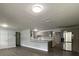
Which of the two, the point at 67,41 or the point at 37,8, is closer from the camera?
the point at 37,8

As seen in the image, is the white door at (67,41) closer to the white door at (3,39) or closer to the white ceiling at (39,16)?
the white ceiling at (39,16)

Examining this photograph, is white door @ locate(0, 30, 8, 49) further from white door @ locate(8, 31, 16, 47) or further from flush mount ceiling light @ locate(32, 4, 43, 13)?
flush mount ceiling light @ locate(32, 4, 43, 13)

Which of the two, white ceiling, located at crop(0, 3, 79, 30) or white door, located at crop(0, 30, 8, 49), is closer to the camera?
white ceiling, located at crop(0, 3, 79, 30)

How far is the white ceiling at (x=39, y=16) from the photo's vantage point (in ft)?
3.22

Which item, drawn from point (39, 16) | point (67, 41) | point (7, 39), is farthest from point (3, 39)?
point (67, 41)

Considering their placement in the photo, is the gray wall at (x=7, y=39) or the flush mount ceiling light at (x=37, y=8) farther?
the gray wall at (x=7, y=39)

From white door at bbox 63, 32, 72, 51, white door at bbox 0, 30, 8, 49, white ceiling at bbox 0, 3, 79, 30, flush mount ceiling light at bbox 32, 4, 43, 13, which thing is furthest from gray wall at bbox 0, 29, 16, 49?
white door at bbox 63, 32, 72, 51

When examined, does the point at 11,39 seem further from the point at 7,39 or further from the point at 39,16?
the point at 39,16

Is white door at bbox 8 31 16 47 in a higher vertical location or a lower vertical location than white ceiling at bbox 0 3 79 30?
lower

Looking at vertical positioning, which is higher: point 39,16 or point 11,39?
point 39,16

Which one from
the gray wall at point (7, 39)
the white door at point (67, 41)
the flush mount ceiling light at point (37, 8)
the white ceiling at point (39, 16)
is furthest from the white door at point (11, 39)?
the white door at point (67, 41)

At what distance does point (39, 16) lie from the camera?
1092 millimetres

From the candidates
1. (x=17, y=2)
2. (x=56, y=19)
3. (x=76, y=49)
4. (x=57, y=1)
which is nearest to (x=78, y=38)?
(x=76, y=49)

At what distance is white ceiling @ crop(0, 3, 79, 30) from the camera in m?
0.98
